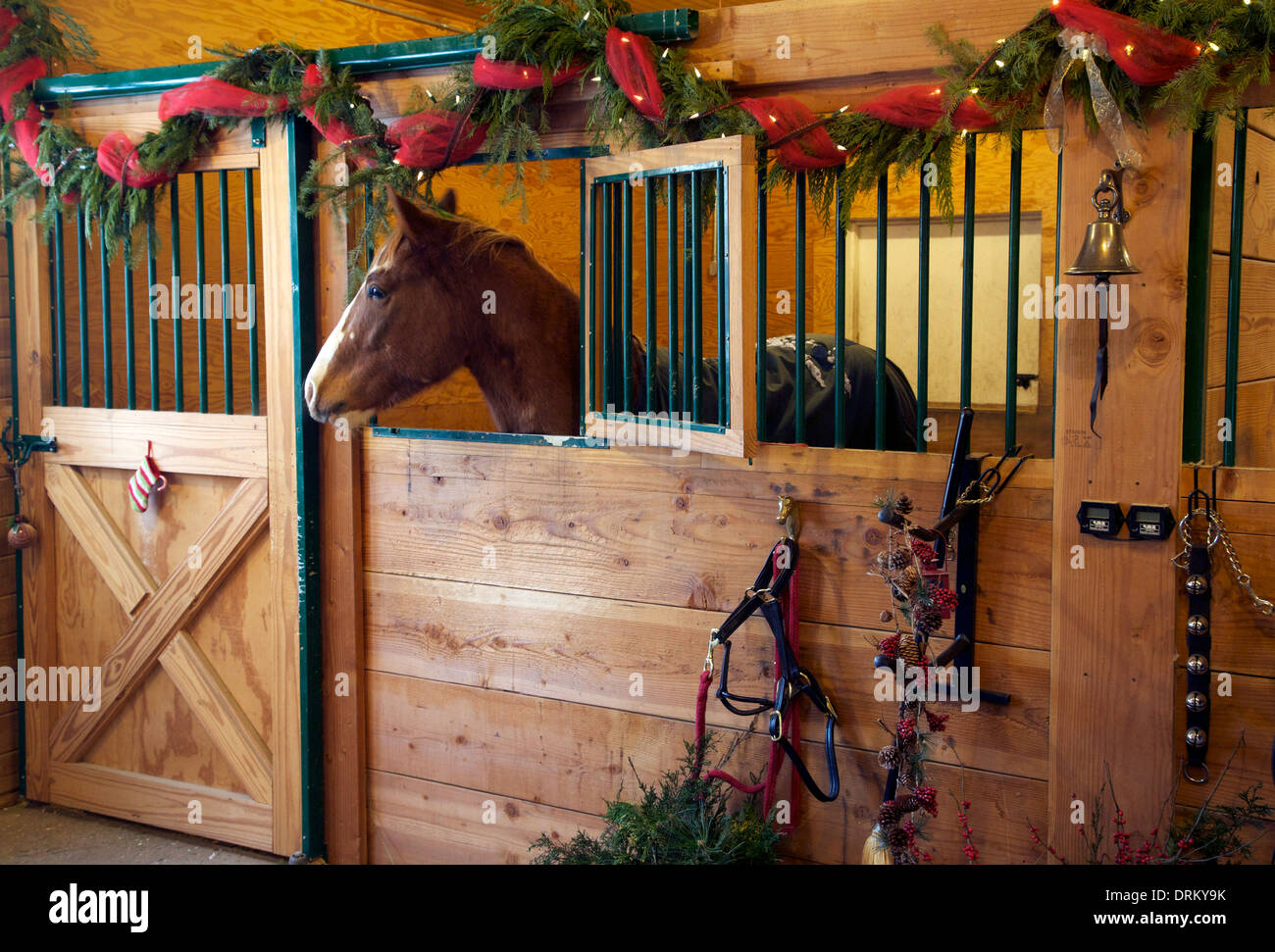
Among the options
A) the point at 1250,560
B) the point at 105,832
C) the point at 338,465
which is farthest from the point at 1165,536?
the point at 105,832

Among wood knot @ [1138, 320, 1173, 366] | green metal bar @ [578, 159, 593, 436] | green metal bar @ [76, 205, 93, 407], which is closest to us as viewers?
wood knot @ [1138, 320, 1173, 366]

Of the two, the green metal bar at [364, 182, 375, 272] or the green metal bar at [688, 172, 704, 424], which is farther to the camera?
the green metal bar at [364, 182, 375, 272]

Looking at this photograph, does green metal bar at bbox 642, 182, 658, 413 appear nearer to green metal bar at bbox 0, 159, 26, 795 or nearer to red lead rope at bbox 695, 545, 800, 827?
red lead rope at bbox 695, 545, 800, 827

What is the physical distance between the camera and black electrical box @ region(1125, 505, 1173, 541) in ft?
6.21

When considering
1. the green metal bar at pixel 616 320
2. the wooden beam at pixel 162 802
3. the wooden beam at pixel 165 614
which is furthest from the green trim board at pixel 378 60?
the wooden beam at pixel 162 802

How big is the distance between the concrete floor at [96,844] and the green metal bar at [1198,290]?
8.02 ft

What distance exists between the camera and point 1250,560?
1879 millimetres

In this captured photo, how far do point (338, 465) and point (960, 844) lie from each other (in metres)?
1.70

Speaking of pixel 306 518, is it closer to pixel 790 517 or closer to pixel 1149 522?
pixel 790 517

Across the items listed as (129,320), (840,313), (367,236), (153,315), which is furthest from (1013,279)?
(129,320)

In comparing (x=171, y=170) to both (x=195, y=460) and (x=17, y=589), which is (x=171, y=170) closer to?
(x=195, y=460)

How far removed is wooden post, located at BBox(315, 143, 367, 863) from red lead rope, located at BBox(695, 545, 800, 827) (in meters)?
1.00

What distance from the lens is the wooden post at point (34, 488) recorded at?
3193 mm

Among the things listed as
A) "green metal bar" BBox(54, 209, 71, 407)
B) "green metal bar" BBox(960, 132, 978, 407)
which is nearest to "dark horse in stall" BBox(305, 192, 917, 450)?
"green metal bar" BBox(960, 132, 978, 407)
